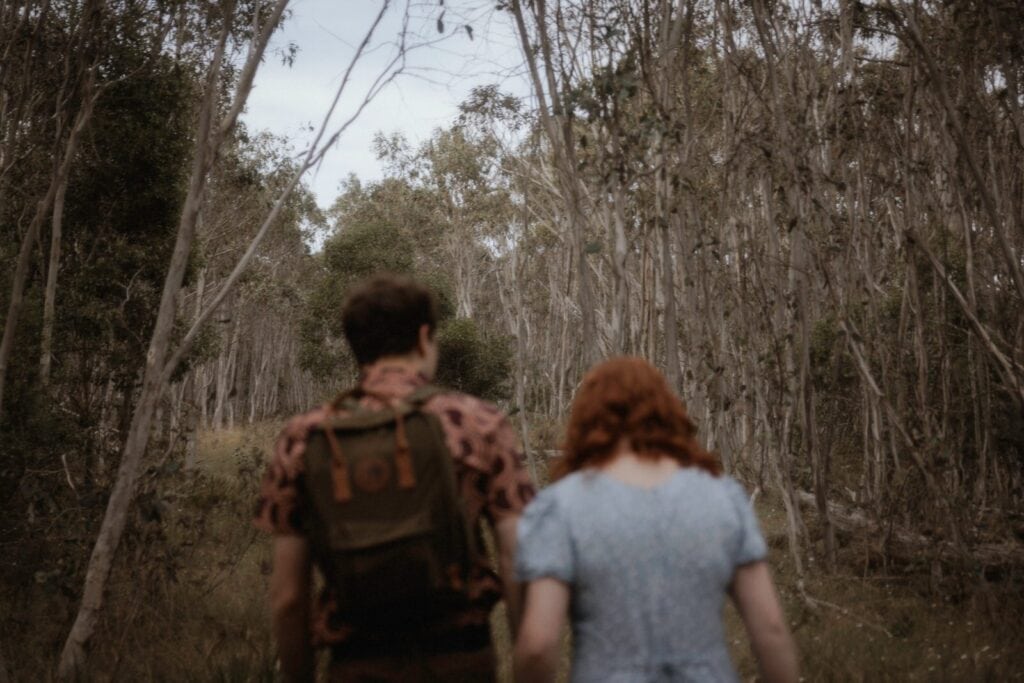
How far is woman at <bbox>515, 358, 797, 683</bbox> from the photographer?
72.5 inches

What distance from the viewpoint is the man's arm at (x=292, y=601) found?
6.59 feet

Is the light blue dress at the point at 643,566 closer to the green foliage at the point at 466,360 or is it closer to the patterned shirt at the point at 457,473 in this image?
the patterned shirt at the point at 457,473

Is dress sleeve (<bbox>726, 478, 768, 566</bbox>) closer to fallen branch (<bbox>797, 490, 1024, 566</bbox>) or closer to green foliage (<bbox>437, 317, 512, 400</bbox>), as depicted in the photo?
fallen branch (<bbox>797, 490, 1024, 566</bbox>)

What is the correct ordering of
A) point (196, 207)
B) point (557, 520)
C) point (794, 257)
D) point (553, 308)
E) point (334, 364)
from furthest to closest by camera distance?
point (553, 308) < point (334, 364) < point (794, 257) < point (196, 207) < point (557, 520)

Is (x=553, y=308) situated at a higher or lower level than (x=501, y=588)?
higher

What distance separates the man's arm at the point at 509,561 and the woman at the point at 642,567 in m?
0.12

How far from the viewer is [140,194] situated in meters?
12.6

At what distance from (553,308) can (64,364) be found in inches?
944

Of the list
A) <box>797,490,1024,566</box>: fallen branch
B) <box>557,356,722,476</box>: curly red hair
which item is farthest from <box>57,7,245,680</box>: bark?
<box>797,490,1024,566</box>: fallen branch

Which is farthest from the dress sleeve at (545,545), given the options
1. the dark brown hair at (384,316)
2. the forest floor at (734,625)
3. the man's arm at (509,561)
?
the forest floor at (734,625)

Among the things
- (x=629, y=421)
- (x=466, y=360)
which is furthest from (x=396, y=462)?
(x=466, y=360)

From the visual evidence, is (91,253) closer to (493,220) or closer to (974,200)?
(974,200)

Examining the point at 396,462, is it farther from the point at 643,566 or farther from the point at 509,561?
the point at 643,566

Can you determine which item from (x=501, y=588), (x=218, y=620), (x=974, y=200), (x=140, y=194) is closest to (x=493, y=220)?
(x=140, y=194)
